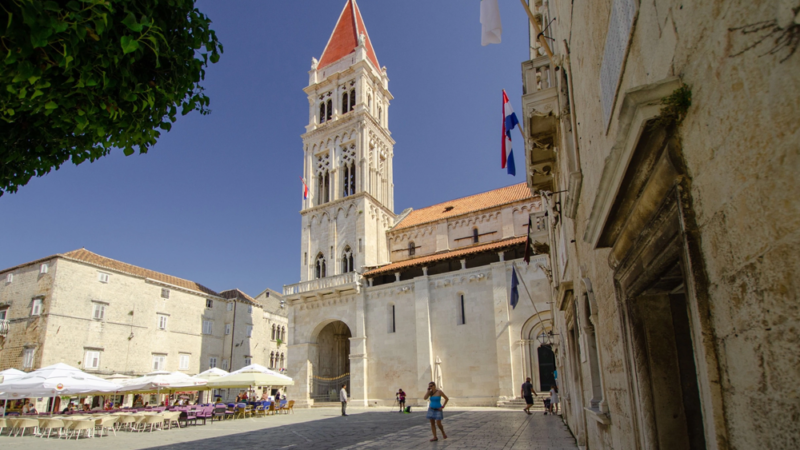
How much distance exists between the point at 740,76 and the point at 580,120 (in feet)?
13.1

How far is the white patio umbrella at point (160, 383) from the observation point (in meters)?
18.6

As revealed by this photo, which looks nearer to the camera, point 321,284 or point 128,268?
point 321,284

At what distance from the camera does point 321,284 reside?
31438mm

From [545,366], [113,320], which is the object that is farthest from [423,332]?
[113,320]

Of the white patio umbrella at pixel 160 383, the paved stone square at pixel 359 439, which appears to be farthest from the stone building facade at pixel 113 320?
the paved stone square at pixel 359 439

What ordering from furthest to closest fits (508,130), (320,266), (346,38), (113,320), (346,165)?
(346,38) < (346,165) < (320,266) < (113,320) < (508,130)

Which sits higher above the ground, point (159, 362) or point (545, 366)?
point (159, 362)

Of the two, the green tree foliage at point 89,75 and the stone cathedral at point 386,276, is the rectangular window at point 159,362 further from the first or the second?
the green tree foliage at point 89,75

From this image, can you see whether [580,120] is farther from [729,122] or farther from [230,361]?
[230,361]

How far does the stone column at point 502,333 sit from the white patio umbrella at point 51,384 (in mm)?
17541

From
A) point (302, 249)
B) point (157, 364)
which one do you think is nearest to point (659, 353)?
point (302, 249)

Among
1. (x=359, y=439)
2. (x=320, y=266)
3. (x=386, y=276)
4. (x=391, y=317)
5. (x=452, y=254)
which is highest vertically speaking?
(x=320, y=266)

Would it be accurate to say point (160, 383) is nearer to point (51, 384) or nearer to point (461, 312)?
point (51, 384)

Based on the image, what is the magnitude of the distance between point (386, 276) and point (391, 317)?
9.19 ft
